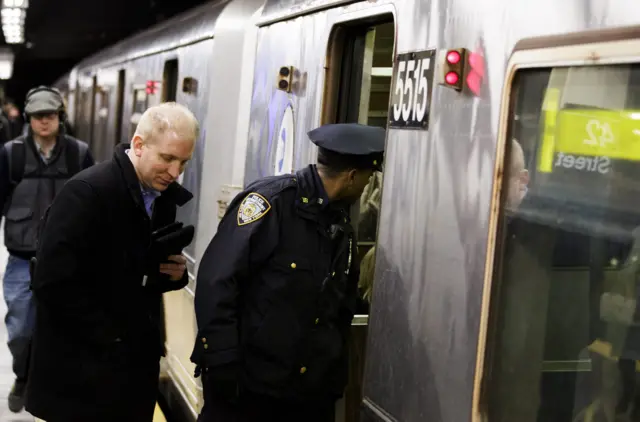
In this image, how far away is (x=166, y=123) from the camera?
9.93 ft

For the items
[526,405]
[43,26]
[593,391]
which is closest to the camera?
[593,391]

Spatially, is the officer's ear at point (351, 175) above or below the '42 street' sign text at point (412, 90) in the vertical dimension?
below

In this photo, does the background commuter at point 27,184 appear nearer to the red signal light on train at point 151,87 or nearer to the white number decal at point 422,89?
the red signal light on train at point 151,87

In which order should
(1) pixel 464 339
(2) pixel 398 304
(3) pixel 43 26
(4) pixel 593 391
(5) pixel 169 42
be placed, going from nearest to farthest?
1. (4) pixel 593 391
2. (1) pixel 464 339
3. (2) pixel 398 304
4. (5) pixel 169 42
5. (3) pixel 43 26

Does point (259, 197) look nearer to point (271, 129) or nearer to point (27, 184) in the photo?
point (271, 129)

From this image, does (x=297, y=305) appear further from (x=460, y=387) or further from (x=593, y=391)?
(x=593, y=391)

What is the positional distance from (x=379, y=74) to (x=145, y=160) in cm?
149

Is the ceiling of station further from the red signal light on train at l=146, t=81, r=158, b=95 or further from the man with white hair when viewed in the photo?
the man with white hair

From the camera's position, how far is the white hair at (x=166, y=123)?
3.03 meters

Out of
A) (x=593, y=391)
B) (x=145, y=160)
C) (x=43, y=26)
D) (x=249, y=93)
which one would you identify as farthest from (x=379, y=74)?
(x=43, y=26)

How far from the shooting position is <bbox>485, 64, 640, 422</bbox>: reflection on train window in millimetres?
1925

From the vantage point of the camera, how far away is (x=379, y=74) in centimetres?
427

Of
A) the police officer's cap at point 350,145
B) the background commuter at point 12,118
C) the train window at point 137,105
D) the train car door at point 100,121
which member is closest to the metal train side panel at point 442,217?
the police officer's cap at point 350,145

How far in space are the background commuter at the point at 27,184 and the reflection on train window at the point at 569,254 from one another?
3.77 m
